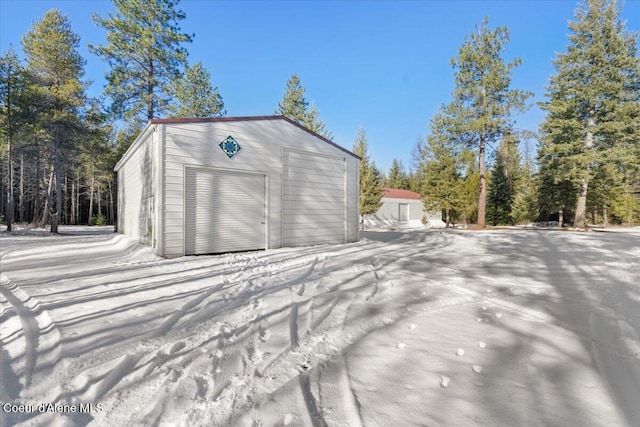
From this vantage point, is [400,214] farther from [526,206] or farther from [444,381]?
[444,381]

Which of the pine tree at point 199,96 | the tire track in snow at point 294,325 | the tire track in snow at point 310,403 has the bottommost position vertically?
the tire track in snow at point 294,325

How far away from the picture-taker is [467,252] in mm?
7180

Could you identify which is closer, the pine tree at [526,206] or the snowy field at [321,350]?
the snowy field at [321,350]

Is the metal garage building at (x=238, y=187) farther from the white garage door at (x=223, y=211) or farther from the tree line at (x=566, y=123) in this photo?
the tree line at (x=566, y=123)

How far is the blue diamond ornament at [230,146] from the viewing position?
7.39m

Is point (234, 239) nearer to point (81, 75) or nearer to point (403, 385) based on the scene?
point (403, 385)

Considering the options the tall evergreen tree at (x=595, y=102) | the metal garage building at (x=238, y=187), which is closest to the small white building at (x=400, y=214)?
the tall evergreen tree at (x=595, y=102)

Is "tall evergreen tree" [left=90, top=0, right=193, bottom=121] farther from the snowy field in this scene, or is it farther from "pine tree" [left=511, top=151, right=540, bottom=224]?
"pine tree" [left=511, top=151, right=540, bottom=224]

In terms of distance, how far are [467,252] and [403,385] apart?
6.29 m

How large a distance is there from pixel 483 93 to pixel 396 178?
20.8m

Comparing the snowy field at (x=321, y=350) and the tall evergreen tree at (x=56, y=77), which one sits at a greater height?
the tall evergreen tree at (x=56, y=77)

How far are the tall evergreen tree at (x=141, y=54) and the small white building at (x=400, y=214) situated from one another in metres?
17.1

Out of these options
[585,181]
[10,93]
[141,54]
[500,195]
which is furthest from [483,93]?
[10,93]

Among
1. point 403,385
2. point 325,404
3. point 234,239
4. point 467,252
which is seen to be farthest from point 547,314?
point 234,239
